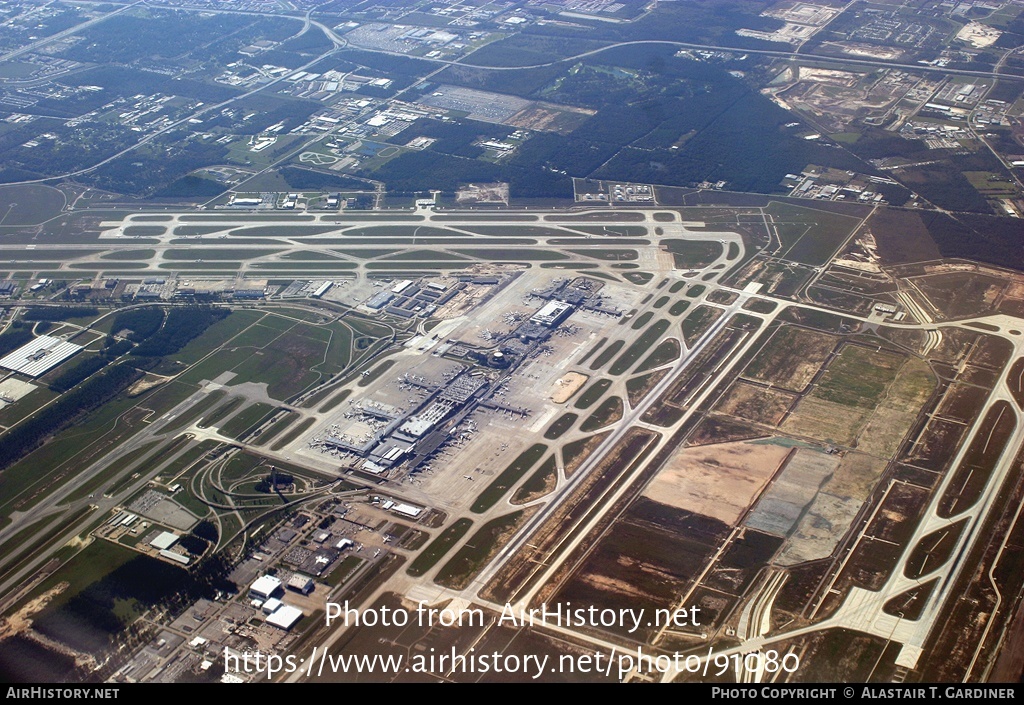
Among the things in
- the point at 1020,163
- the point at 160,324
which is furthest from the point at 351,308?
the point at 1020,163

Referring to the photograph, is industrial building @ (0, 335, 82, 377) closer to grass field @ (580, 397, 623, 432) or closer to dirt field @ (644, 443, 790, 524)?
grass field @ (580, 397, 623, 432)

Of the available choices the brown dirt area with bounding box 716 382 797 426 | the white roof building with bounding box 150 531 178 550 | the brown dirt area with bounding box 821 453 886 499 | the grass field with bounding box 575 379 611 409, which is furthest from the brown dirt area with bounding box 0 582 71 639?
the brown dirt area with bounding box 821 453 886 499

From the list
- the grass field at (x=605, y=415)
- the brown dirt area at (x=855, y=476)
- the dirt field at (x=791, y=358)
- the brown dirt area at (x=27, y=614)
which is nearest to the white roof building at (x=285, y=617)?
the brown dirt area at (x=27, y=614)

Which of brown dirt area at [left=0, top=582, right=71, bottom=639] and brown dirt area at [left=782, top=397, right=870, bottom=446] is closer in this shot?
brown dirt area at [left=0, top=582, right=71, bottom=639]

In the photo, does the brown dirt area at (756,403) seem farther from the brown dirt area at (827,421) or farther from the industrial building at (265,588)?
the industrial building at (265,588)

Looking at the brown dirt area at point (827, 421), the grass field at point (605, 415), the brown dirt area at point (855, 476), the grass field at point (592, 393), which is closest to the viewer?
the brown dirt area at point (855, 476)

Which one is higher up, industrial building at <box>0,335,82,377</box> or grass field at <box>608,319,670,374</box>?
industrial building at <box>0,335,82,377</box>

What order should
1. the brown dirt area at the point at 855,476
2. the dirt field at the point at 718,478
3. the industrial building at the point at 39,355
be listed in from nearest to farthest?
the dirt field at the point at 718,478, the brown dirt area at the point at 855,476, the industrial building at the point at 39,355

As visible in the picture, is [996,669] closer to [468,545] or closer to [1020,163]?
[468,545]

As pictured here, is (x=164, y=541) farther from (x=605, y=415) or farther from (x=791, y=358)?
(x=791, y=358)
